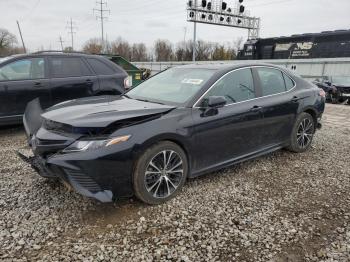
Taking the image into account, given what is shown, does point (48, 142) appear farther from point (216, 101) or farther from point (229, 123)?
point (229, 123)

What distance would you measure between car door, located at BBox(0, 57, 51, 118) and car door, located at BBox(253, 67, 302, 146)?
161 inches

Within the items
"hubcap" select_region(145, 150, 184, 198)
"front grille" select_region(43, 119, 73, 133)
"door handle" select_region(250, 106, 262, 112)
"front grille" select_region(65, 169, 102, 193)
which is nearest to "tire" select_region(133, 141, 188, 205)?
"hubcap" select_region(145, 150, 184, 198)

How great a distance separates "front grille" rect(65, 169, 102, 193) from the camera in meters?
3.04

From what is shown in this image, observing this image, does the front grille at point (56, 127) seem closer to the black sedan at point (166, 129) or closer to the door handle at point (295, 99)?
the black sedan at point (166, 129)

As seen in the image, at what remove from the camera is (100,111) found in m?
3.45

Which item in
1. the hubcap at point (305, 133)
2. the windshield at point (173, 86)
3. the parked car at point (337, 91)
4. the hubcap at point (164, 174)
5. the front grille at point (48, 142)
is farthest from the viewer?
the parked car at point (337, 91)

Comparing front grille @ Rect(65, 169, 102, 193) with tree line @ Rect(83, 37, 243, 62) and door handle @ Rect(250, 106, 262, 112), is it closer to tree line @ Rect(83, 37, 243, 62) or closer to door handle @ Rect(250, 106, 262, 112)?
door handle @ Rect(250, 106, 262, 112)

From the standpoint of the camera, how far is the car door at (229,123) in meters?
3.78

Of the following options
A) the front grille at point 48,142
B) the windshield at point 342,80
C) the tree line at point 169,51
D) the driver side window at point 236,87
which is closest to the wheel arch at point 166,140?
the driver side window at point 236,87

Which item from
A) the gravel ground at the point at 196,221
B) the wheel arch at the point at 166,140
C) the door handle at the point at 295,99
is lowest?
the gravel ground at the point at 196,221

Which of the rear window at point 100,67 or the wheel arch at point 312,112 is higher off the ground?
the rear window at point 100,67

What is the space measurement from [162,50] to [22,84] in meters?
74.1

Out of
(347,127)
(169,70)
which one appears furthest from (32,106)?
(347,127)

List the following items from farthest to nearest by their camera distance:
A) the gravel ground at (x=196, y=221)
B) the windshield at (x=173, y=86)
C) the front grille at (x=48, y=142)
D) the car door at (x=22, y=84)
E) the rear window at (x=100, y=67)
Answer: the rear window at (x=100, y=67) → the car door at (x=22, y=84) → the windshield at (x=173, y=86) → the front grille at (x=48, y=142) → the gravel ground at (x=196, y=221)
